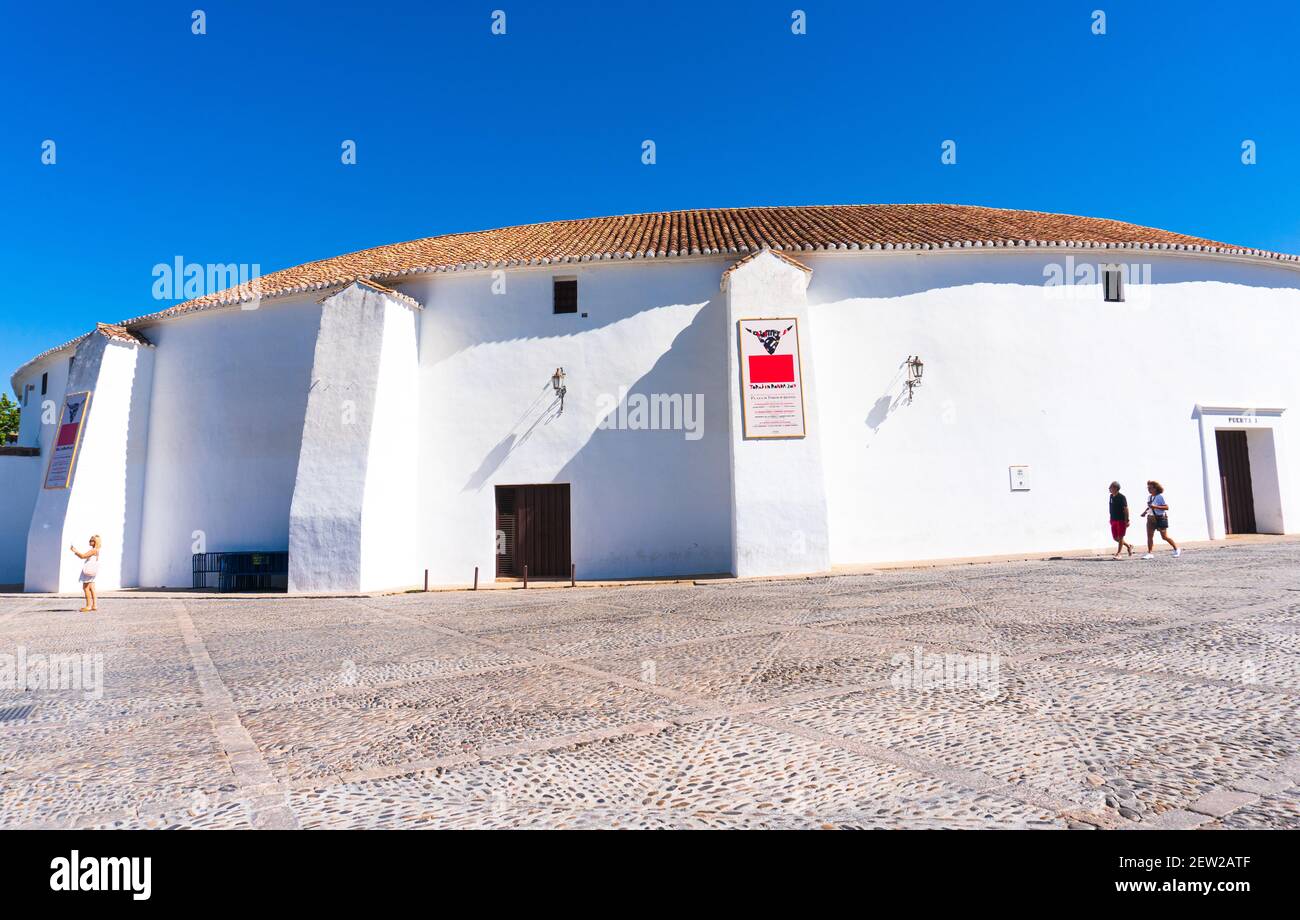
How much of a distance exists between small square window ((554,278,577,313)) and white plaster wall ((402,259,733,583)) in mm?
167

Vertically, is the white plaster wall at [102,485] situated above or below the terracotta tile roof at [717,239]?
below

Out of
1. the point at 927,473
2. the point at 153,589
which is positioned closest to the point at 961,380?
the point at 927,473

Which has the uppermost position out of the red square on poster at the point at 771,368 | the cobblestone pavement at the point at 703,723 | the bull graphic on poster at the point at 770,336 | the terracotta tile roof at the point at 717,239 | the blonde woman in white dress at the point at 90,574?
the terracotta tile roof at the point at 717,239

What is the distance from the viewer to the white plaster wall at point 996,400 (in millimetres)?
13766

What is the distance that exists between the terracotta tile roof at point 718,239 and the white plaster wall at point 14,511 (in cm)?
360

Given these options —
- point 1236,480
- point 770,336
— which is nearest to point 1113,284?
point 1236,480

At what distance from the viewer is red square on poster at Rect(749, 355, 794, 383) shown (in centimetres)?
1254

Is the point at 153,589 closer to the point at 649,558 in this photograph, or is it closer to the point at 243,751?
the point at 649,558

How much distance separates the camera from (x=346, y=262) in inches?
707

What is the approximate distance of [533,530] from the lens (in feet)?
45.6

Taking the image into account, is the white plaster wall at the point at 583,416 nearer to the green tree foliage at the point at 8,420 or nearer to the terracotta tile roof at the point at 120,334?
the terracotta tile roof at the point at 120,334

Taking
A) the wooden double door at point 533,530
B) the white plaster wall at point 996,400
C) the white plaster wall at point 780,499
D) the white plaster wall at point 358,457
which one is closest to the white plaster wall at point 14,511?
the white plaster wall at point 358,457

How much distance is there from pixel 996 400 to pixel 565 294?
29.0 ft

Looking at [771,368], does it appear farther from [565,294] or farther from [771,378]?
[565,294]
